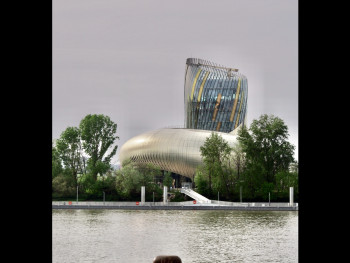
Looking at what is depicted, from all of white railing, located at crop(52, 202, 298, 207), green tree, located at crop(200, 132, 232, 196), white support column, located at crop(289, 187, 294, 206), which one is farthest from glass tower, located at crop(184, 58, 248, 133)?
white support column, located at crop(289, 187, 294, 206)

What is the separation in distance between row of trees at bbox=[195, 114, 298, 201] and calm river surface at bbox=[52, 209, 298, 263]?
617 cm

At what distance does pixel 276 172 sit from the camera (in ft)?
99.2

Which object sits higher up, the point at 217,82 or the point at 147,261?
the point at 217,82

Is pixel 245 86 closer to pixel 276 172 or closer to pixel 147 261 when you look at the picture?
pixel 276 172

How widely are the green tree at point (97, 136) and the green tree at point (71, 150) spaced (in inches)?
21.5

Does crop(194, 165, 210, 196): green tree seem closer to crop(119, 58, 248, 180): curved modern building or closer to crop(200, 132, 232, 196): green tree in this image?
crop(200, 132, 232, 196): green tree

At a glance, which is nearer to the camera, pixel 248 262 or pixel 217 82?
pixel 248 262

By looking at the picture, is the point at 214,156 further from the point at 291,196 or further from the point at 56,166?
the point at 56,166

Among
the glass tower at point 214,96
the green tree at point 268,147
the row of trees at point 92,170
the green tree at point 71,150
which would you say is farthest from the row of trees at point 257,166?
the glass tower at point 214,96

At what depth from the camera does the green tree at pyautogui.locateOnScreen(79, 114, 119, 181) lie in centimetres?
3247

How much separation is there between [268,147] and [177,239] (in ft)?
52.2

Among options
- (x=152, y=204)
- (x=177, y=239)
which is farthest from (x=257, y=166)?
(x=177, y=239)
